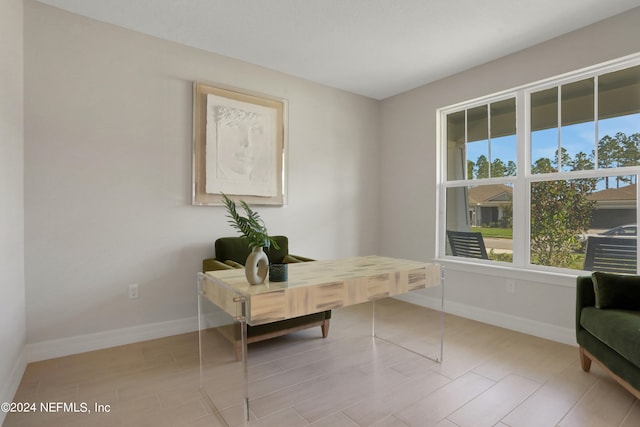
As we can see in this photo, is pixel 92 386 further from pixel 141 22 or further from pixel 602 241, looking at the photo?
pixel 602 241

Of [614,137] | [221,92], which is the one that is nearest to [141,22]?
[221,92]

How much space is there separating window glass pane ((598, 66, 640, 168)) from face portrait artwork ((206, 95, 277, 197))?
287cm

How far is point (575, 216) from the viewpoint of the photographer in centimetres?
283

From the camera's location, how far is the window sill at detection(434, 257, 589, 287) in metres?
2.76

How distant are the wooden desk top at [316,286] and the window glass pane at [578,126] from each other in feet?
5.48

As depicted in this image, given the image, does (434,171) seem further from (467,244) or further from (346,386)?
(346,386)

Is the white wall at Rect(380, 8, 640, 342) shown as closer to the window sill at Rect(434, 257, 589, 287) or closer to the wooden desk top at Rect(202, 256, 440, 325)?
the window sill at Rect(434, 257, 589, 287)

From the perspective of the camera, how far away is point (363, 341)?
2734 millimetres

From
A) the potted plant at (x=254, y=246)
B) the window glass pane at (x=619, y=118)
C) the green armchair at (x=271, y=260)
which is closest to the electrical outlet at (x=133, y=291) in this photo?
the green armchair at (x=271, y=260)

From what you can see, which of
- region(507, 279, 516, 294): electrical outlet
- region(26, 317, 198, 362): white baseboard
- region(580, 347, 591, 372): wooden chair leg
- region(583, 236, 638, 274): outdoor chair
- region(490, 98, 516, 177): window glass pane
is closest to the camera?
region(580, 347, 591, 372): wooden chair leg

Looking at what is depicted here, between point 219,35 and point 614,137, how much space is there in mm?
3319

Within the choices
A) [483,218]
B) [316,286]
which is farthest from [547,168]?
[316,286]

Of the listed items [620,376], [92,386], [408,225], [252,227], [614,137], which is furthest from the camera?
[408,225]

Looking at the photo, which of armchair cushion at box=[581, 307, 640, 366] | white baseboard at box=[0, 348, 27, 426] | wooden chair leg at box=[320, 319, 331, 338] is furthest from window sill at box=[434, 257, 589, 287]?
white baseboard at box=[0, 348, 27, 426]
